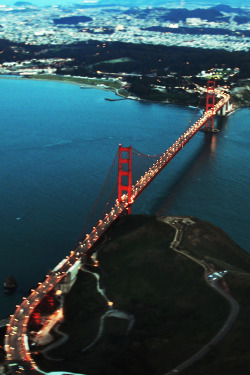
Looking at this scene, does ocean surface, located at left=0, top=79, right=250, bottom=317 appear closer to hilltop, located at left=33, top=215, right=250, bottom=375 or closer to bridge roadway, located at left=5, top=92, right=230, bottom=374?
bridge roadway, located at left=5, top=92, right=230, bottom=374

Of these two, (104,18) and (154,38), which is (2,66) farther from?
(104,18)

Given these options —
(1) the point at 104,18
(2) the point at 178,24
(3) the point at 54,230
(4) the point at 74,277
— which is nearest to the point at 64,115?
(3) the point at 54,230

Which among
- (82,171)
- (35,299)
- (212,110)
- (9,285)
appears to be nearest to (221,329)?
(35,299)

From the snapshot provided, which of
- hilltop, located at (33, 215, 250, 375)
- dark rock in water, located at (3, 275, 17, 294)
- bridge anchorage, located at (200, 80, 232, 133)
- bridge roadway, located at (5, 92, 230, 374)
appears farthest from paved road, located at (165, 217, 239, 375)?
bridge anchorage, located at (200, 80, 232, 133)

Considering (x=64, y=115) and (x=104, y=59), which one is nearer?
(x=64, y=115)

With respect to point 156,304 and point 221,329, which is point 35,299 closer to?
point 156,304
